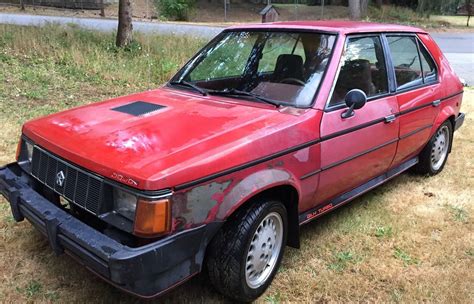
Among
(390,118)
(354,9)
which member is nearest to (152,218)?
(390,118)

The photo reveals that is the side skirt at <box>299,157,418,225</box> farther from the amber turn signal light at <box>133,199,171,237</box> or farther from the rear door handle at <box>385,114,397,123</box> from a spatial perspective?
the amber turn signal light at <box>133,199,171,237</box>

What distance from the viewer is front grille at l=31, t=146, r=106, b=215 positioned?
2.55 meters

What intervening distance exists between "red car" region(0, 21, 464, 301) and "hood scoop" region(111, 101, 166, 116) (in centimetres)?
2

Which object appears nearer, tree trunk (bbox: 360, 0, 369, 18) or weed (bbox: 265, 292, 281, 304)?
weed (bbox: 265, 292, 281, 304)

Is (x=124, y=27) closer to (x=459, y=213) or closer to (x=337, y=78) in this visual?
(x=337, y=78)

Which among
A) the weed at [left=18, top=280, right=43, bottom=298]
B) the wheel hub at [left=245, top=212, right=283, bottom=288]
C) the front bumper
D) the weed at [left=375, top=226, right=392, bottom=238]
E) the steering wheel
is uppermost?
the steering wheel

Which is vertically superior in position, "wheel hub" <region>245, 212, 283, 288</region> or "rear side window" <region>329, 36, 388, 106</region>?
"rear side window" <region>329, 36, 388, 106</region>

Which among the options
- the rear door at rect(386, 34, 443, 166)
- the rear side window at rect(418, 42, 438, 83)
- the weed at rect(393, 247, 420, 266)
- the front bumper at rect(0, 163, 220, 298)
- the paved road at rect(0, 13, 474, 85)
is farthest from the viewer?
the paved road at rect(0, 13, 474, 85)

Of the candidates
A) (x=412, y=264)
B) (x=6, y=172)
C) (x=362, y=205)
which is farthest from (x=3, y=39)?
(x=412, y=264)

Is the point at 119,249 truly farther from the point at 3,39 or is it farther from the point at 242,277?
the point at 3,39

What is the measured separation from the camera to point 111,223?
8.18 ft

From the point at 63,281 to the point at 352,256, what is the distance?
82.7 inches

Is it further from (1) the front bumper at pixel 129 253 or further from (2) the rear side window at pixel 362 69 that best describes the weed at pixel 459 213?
(1) the front bumper at pixel 129 253

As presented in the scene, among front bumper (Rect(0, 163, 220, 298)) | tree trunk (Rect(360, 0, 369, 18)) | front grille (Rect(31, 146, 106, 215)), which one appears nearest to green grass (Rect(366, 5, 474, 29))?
tree trunk (Rect(360, 0, 369, 18))
